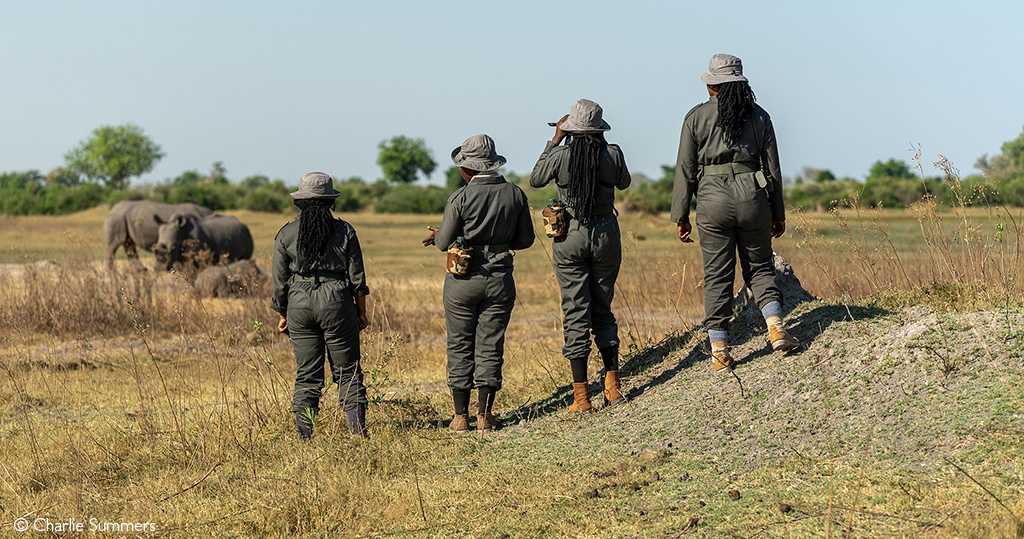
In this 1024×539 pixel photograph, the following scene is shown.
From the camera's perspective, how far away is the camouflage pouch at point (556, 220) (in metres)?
5.73

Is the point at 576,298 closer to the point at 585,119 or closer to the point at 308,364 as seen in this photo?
the point at 585,119

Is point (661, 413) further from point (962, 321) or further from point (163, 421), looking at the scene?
point (163, 421)

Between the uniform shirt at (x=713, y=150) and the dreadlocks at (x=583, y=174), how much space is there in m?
0.53

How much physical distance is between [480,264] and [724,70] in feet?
6.46

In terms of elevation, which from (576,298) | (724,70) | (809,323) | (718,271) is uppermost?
(724,70)

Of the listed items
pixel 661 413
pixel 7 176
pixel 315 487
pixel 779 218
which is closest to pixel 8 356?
pixel 315 487

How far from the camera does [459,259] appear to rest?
555 cm

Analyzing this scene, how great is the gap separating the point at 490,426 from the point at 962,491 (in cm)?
289

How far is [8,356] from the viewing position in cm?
804

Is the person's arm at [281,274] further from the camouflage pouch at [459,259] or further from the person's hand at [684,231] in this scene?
the person's hand at [684,231]

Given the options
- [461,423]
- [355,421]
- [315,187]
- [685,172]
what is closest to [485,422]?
[461,423]

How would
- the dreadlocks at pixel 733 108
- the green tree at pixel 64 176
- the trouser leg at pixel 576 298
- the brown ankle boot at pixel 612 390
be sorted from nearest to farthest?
1. the dreadlocks at pixel 733 108
2. the trouser leg at pixel 576 298
3. the brown ankle boot at pixel 612 390
4. the green tree at pixel 64 176

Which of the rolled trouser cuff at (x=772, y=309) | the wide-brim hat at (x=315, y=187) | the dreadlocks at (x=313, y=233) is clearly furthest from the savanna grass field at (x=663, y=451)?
the wide-brim hat at (x=315, y=187)

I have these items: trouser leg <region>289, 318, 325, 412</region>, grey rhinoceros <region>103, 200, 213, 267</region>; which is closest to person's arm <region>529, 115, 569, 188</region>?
trouser leg <region>289, 318, 325, 412</region>
